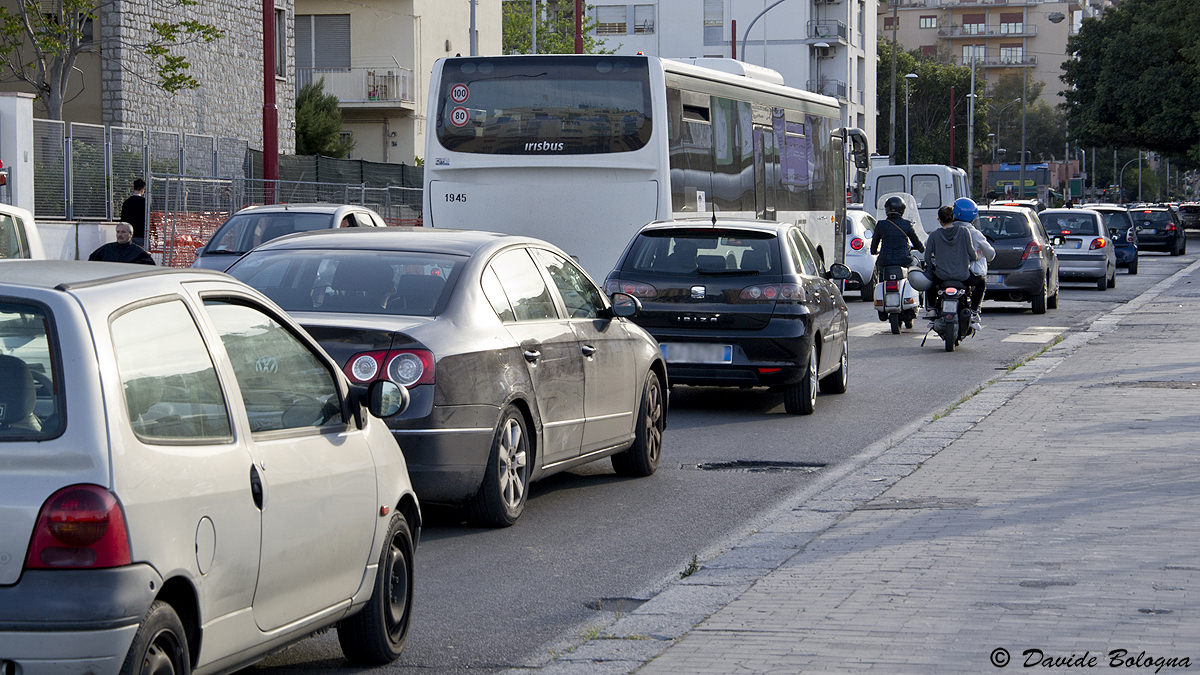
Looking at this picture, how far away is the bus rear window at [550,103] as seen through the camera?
61.9 ft

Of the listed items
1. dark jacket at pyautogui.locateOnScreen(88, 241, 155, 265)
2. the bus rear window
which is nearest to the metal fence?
the bus rear window

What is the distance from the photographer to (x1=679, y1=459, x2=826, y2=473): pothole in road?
1091cm

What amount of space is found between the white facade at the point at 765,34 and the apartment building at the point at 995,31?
3246 inches

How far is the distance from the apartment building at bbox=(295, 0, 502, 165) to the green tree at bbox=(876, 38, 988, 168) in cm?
6265

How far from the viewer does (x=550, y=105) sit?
18.9 m

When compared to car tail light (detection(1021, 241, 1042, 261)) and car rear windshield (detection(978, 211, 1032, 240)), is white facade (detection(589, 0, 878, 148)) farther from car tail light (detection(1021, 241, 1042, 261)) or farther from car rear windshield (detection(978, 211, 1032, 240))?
car tail light (detection(1021, 241, 1042, 261))

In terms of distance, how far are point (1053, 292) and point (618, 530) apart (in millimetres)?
21321

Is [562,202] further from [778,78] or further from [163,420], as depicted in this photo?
[163,420]

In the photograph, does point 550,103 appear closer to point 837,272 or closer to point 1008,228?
point 837,272

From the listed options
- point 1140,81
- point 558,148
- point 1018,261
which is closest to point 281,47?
point 1018,261

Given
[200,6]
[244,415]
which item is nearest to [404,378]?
[244,415]

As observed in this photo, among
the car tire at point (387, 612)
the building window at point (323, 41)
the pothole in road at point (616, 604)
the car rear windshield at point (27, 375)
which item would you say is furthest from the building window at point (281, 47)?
the car rear windshield at point (27, 375)

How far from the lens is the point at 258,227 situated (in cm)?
1992

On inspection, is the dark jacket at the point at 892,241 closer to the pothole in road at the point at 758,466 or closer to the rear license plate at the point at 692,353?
the rear license plate at the point at 692,353
